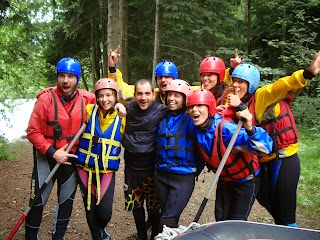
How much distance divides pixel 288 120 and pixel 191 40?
434 inches

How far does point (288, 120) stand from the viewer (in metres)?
3.49

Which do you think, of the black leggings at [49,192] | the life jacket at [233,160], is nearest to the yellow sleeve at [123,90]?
the black leggings at [49,192]

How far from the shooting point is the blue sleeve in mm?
2928

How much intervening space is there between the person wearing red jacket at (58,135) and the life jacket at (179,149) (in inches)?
43.0

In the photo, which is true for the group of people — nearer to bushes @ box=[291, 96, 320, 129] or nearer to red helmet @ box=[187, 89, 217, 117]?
red helmet @ box=[187, 89, 217, 117]

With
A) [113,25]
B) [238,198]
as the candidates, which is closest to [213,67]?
[238,198]

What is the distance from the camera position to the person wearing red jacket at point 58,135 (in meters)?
3.63

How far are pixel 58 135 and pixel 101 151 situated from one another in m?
0.56

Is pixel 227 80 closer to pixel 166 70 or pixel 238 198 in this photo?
pixel 166 70

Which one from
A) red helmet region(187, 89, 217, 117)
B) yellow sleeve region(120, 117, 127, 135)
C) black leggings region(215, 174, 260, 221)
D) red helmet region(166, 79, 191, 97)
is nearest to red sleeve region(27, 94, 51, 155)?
yellow sleeve region(120, 117, 127, 135)

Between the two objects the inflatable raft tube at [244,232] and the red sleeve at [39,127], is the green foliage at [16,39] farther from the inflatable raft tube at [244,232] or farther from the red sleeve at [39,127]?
the inflatable raft tube at [244,232]

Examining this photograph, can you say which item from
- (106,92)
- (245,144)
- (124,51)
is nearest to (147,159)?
(106,92)

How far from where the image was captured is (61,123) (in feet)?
12.1

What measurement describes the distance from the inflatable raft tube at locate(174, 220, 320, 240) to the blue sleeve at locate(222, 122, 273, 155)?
0.70 m
